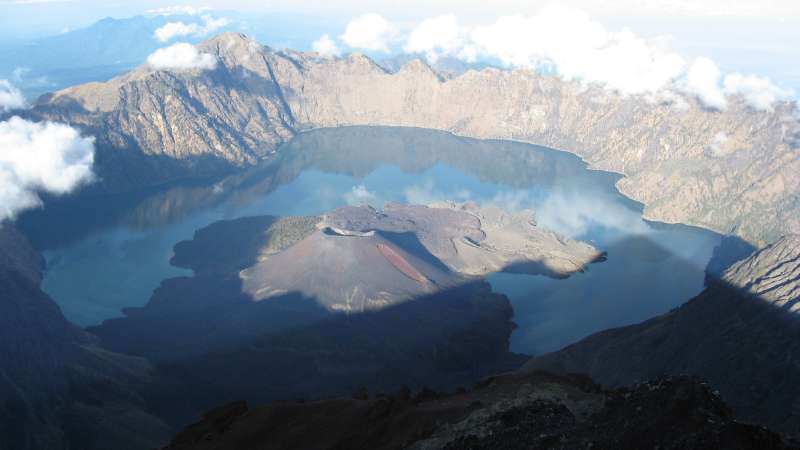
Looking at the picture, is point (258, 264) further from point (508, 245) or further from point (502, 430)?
point (502, 430)

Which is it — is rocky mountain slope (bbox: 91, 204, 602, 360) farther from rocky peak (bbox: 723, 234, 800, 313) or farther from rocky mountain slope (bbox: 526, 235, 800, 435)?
rocky mountain slope (bbox: 526, 235, 800, 435)

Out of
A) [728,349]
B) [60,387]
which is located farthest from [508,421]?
[60,387]

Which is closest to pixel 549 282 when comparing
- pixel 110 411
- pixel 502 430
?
pixel 110 411

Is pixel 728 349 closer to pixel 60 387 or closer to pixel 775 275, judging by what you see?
pixel 775 275

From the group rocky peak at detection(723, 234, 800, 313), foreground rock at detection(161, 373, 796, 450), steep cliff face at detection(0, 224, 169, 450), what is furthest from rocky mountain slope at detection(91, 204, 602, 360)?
foreground rock at detection(161, 373, 796, 450)

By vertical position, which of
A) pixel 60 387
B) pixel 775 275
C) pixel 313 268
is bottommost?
pixel 313 268

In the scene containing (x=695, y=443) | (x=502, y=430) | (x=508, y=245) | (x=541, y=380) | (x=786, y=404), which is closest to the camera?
(x=695, y=443)
